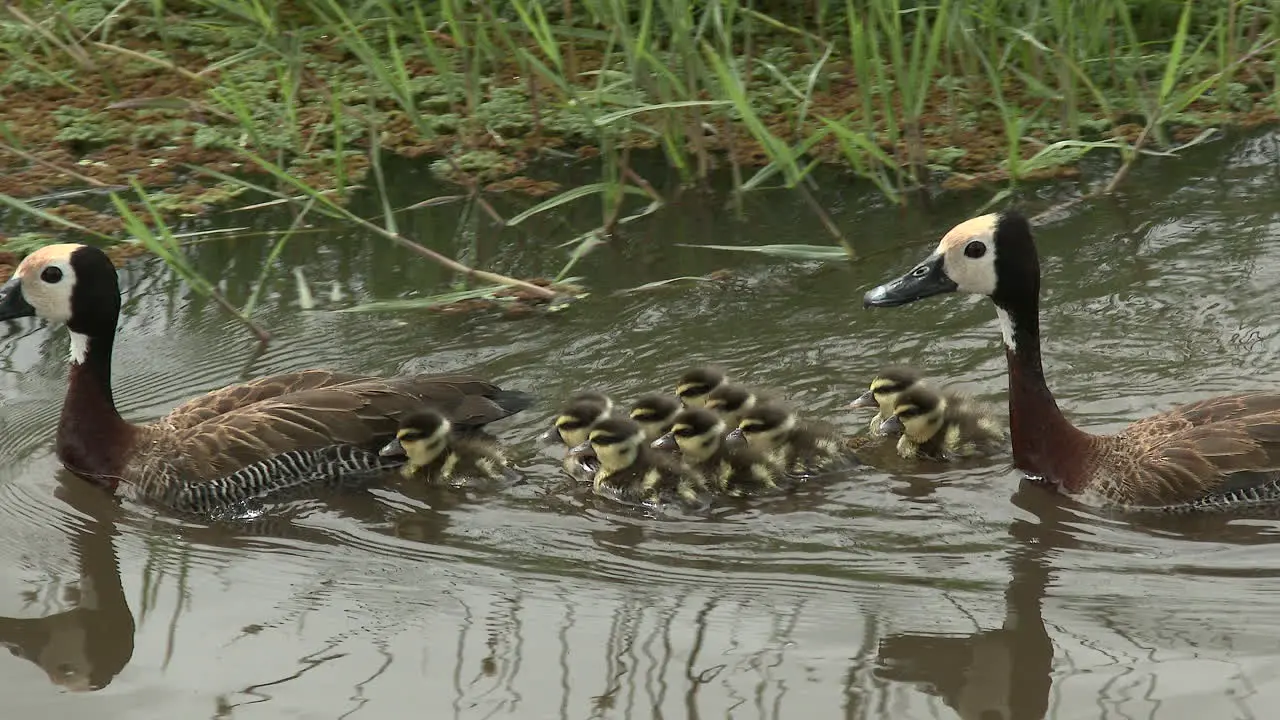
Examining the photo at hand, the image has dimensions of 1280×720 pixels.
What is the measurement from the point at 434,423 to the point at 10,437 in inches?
71.2

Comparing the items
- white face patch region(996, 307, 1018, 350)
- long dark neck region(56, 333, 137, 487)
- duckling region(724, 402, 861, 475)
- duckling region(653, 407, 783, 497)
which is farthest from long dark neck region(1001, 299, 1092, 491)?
long dark neck region(56, 333, 137, 487)

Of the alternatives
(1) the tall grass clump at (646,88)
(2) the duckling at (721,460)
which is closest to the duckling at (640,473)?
(2) the duckling at (721,460)

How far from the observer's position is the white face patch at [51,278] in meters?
6.58

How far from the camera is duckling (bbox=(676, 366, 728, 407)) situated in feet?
22.0

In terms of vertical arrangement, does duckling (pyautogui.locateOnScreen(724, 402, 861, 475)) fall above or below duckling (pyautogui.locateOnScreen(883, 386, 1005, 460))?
below

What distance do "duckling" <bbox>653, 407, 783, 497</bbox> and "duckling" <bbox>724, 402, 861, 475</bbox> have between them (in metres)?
0.05

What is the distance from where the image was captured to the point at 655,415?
256 inches

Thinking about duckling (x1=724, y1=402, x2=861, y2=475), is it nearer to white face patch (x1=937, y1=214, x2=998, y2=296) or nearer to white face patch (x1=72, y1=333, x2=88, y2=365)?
white face patch (x1=937, y1=214, x2=998, y2=296)

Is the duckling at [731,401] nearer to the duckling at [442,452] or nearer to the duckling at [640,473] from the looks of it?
the duckling at [640,473]

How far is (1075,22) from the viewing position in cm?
868

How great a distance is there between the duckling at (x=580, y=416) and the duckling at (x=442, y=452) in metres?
0.27

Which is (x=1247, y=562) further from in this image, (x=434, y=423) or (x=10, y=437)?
(x=10, y=437)

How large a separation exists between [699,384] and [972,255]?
1.15m

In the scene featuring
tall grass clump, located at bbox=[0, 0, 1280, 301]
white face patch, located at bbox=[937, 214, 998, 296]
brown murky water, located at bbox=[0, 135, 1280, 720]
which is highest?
tall grass clump, located at bbox=[0, 0, 1280, 301]
